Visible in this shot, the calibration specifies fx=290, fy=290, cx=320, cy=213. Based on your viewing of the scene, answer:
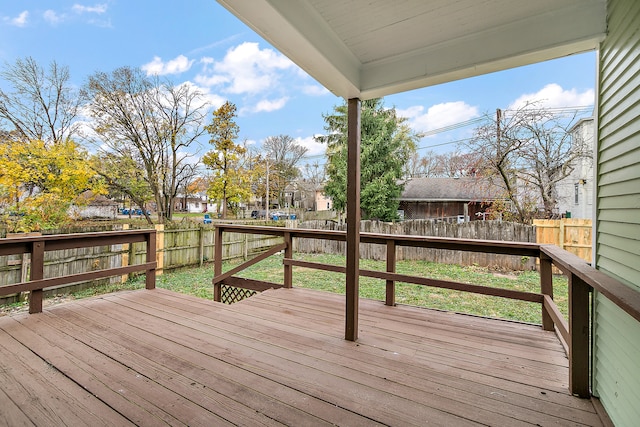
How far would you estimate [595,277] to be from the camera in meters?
1.29

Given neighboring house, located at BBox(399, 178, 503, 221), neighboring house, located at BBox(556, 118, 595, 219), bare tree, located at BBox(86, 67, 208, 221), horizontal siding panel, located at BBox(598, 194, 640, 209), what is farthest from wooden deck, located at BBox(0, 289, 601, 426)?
neighboring house, located at BBox(399, 178, 503, 221)

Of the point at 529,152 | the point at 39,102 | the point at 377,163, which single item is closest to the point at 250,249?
the point at 377,163

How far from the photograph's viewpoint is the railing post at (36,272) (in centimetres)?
267

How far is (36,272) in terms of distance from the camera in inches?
106

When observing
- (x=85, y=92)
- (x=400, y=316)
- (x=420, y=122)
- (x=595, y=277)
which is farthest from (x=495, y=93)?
(x=85, y=92)

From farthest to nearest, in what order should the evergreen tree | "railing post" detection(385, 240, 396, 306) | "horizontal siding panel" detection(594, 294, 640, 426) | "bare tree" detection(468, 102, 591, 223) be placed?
the evergreen tree < "bare tree" detection(468, 102, 591, 223) < "railing post" detection(385, 240, 396, 306) < "horizontal siding panel" detection(594, 294, 640, 426)

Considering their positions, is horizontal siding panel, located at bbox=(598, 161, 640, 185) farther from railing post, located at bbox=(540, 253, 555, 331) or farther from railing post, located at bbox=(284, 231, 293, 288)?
railing post, located at bbox=(284, 231, 293, 288)

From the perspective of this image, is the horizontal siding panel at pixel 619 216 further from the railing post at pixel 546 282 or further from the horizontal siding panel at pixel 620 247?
the railing post at pixel 546 282

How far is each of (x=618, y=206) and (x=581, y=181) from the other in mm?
6481

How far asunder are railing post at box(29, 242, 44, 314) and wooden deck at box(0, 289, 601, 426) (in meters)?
0.09

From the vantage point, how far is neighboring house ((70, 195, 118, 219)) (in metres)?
7.54

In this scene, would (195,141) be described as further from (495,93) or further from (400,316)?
(495,93)

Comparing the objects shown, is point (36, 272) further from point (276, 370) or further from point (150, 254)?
point (276, 370)

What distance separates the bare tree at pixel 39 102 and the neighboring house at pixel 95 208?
5.45 feet
